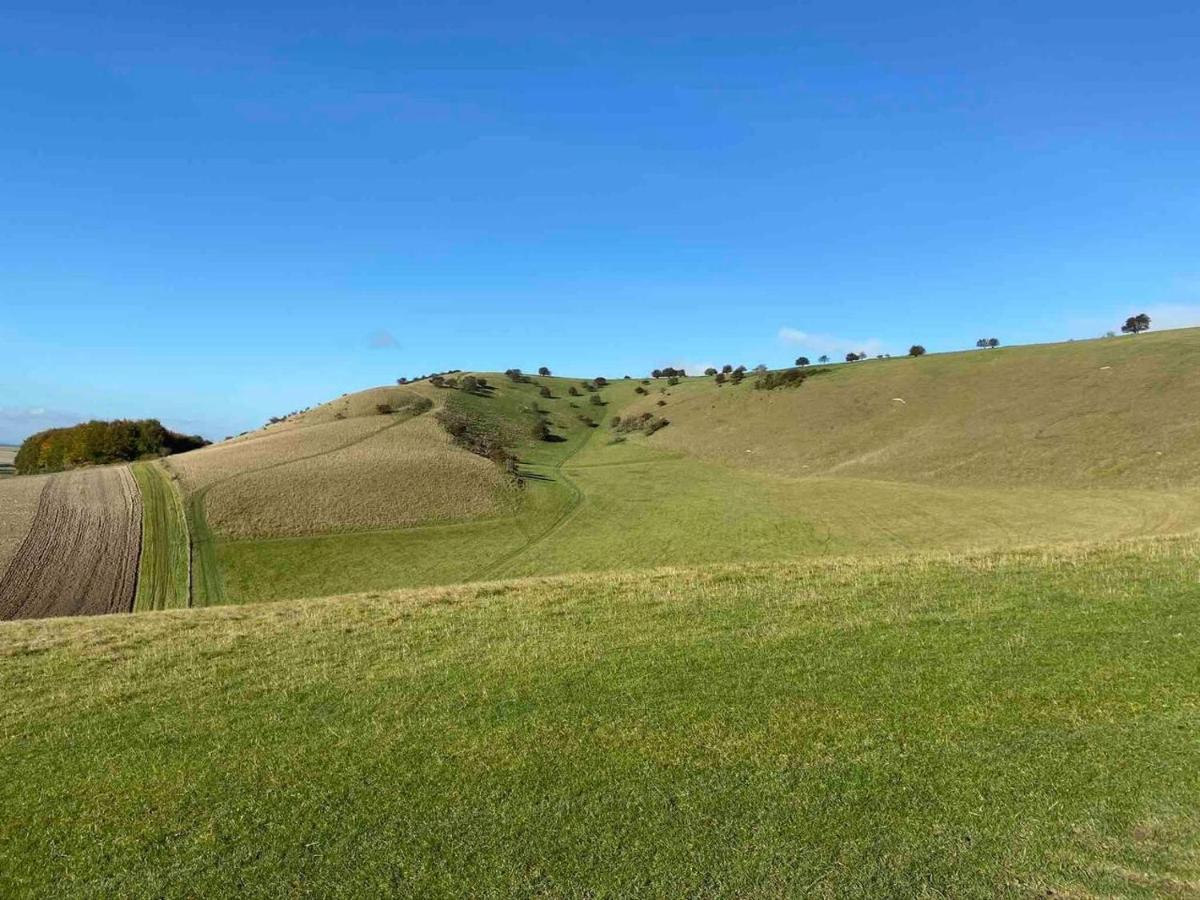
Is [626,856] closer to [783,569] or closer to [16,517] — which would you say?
[783,569]

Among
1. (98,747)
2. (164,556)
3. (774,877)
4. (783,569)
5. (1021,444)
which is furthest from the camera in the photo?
(1021,444)

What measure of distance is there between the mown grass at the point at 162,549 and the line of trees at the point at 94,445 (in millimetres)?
45369

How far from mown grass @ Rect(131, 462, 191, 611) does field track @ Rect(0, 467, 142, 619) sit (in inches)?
25.6

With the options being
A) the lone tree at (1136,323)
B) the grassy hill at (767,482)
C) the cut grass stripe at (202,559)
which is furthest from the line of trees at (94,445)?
the lone tree at (1136,323)

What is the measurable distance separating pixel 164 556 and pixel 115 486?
22730 mm

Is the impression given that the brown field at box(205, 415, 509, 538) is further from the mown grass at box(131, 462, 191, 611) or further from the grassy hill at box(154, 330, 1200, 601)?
the mown grass at box(131, 462, 191, 611)

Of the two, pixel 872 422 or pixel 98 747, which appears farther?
pixel 872 422

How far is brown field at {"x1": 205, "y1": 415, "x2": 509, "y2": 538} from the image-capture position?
200 feet

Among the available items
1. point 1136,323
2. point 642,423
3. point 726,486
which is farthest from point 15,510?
point 1136,323

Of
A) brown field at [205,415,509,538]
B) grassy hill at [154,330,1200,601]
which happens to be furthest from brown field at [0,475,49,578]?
brown field at [205,415,509,538]

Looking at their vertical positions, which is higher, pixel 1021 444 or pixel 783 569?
pixel 1021 444

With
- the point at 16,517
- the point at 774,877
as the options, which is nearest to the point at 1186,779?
the point at 774,877

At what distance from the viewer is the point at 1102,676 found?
476 inches

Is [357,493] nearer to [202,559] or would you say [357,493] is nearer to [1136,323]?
[202,559]
